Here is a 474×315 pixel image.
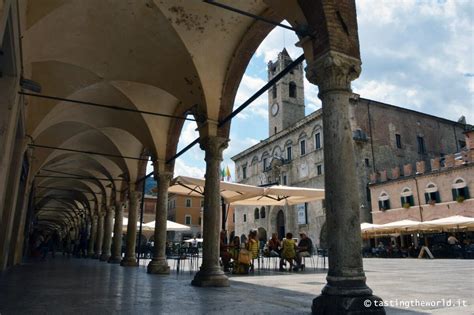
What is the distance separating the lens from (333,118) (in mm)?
4176

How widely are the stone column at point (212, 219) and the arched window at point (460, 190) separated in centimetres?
1986

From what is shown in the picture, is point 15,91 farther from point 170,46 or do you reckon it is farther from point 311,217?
point 311,217

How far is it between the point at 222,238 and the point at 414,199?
19.3m

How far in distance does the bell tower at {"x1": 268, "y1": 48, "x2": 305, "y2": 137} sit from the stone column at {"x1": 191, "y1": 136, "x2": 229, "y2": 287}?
30140mm

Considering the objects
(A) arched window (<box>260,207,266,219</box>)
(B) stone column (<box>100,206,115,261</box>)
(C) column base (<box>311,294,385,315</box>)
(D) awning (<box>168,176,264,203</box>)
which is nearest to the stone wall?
(A) arched window (<box>260,207,266,219</box>)

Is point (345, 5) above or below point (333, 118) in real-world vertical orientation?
above

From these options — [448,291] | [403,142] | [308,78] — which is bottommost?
[448,291]

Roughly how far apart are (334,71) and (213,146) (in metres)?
3.80

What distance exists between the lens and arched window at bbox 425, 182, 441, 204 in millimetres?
23703

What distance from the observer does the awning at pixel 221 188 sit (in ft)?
31.3

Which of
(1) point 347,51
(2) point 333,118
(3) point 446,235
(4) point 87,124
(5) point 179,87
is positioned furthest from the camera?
(3) point 446,235

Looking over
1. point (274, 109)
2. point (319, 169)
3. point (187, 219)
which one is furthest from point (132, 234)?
point (187, 219)

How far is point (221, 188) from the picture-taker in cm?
1045

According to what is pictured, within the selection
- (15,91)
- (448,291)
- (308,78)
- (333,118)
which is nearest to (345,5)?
(308,78)
